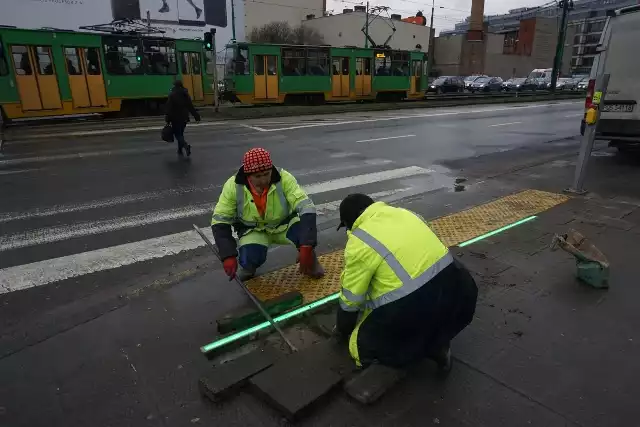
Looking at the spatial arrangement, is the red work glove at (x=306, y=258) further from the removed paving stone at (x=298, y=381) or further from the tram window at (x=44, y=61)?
the tram window at (x=44, y=61)

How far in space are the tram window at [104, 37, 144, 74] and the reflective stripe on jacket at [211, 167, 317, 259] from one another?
1602 cm

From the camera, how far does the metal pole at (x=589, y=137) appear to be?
5.94 metres

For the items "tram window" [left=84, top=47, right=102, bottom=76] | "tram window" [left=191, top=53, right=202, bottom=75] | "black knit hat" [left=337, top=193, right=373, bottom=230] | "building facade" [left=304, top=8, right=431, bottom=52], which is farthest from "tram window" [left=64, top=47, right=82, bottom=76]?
"building facade" [left=304, top=8, right=431, bottom=52]

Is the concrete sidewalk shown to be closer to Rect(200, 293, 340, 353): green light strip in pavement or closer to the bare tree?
Rect(200, 293, 340, 353): green light strip in pavement

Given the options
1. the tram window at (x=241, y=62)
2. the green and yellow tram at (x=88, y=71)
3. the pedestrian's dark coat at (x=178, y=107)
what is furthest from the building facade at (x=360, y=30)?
the pedestrian's dark coat at (x=178, y=107)

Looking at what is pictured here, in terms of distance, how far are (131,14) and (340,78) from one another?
38.7 m

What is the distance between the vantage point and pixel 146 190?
6945 mm

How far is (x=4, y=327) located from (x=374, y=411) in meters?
2.76

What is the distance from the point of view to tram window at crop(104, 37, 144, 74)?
16.8 m

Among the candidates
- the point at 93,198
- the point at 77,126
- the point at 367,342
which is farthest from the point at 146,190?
the point at 77,126

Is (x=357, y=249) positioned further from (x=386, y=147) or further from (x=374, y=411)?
(x=386, y=147)

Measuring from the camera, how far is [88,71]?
16.3m

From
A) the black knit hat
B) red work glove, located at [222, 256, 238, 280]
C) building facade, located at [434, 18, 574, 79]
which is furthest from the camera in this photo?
building facade, located at [434, 18, 574, 79]

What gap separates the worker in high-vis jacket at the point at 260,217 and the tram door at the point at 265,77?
18.9 m
